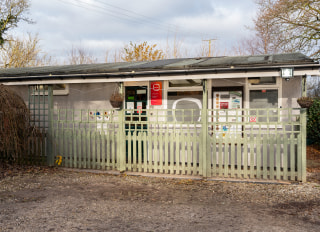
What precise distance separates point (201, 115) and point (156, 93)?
85.6 inches

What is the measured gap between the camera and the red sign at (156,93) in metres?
9.12

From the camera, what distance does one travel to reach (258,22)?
16.7 meters

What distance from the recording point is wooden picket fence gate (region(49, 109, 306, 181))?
275 inches

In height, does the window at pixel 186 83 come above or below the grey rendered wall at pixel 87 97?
above

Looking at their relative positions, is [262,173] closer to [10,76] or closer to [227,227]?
[227,227]

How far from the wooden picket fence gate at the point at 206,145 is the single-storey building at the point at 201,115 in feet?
0.08

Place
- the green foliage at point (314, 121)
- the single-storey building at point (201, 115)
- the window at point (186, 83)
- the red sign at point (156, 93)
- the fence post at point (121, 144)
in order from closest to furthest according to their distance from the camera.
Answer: the single-storey building at point (201, 115) < the fence post at point (121, 144) < the window at point (186, 83) < the red sign at point (156, 93) < the green foliage at point (314, 121)

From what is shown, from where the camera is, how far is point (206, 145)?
7430 mm

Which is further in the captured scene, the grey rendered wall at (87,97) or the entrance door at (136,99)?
the grey rendered wall at (87,97)

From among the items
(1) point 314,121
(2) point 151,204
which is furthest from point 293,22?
(2) point 151,204

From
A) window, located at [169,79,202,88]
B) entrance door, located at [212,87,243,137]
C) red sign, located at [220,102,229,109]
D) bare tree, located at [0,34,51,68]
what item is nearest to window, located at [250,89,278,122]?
entrance door, located at [212,87,243,137]

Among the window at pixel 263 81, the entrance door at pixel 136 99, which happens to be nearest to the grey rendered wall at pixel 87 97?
the entrance door at pixel 136 99

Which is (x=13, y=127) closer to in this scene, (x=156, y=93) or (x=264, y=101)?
(x=156, y=93)

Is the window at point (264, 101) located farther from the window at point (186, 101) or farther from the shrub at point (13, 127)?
the shrub at point (13, 127)
